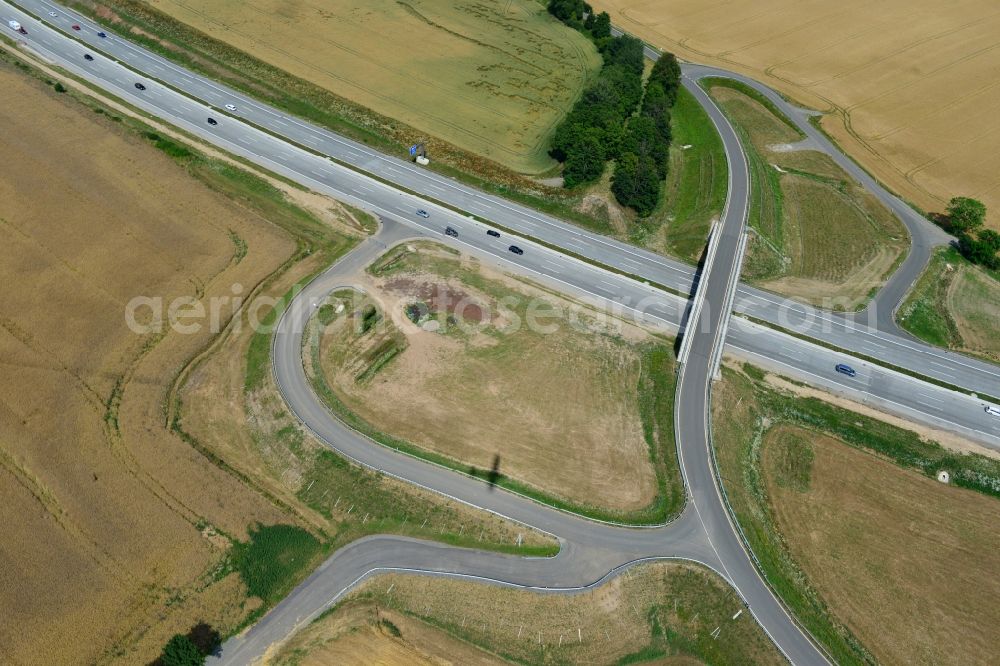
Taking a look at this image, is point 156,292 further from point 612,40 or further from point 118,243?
point 612,40

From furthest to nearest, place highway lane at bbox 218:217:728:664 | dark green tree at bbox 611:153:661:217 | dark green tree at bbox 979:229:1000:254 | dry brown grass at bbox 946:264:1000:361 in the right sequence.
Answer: dark green tree at bbox 611:153:661:217 → dark green tree at bbox 979:229:1000:254 → dry brown grass at bbox 946:264:1000:361 → highway lane at bbox 218:217:728:664

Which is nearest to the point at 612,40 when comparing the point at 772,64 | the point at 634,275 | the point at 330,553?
the point at 772,64

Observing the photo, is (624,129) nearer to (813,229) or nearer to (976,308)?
(813,229)

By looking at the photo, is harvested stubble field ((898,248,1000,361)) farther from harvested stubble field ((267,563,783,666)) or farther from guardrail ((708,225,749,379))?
harvested stubble field ((267,563,783,666))

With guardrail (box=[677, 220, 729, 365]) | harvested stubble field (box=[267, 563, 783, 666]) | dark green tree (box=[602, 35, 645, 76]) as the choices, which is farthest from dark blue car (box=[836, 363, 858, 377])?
dark green tree (box=[602, 35, 645, 76])

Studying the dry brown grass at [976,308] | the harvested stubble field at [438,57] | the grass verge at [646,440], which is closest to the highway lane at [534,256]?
the dry brown grass at [976,308]

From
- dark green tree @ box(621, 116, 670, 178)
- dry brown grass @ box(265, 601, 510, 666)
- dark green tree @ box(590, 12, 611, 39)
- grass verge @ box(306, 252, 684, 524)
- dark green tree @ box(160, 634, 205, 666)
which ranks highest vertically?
dark green tree @ box(590, 12, 611, 39)
